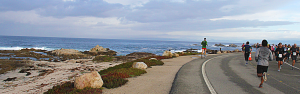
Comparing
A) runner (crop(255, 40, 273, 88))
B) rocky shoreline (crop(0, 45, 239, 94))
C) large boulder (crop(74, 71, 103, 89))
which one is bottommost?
rocky shoreline (crop(0, 45, 239, 94))

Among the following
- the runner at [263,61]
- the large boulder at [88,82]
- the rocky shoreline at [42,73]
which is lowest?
the rocky shoreline at [42,73]

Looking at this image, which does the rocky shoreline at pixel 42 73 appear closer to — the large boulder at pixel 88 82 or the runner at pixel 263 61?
the large boulder at pixel 88 82

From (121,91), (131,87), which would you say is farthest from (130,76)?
(121,91)

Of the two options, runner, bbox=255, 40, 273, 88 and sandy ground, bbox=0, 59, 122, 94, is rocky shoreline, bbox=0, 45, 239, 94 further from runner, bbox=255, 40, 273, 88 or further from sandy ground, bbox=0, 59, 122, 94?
runner, bbox=255, 40, 273, 88

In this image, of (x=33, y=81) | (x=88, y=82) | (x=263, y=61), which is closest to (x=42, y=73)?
(x=33, y=81)

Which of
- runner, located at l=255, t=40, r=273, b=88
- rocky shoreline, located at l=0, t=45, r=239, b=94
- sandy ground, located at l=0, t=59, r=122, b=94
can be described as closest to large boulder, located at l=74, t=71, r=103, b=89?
sandy ground, located at l=0, t=59, r=122, b=94

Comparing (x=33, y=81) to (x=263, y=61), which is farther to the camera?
(x=33, y=81)

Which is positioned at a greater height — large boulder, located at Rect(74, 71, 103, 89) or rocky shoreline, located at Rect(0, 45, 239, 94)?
large boulder, located at Rect(74, 71, 103, 89)

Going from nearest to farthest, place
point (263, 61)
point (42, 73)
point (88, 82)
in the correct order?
point (88, 82) → point (263, 61) → point (42, 73)

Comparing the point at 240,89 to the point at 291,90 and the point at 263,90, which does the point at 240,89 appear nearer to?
the point at 263,90

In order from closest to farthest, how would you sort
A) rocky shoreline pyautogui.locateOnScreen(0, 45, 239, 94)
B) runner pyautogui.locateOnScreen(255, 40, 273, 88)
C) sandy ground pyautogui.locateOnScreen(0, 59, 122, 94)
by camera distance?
runner pyautogui.locateOnScreen(255, 40, 273, 88) < sandy ground pyautogui.locateOnScreen(0, 59, 122, 94) < rocky shoreline pyautogui.locateOnScreen(0, 45, 239, 94)

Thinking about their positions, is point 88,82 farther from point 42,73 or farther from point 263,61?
point 42,73

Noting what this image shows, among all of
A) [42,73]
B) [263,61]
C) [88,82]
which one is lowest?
[42,73]

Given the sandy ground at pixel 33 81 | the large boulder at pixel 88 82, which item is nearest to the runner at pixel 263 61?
the large boulder at pixel 88 82
